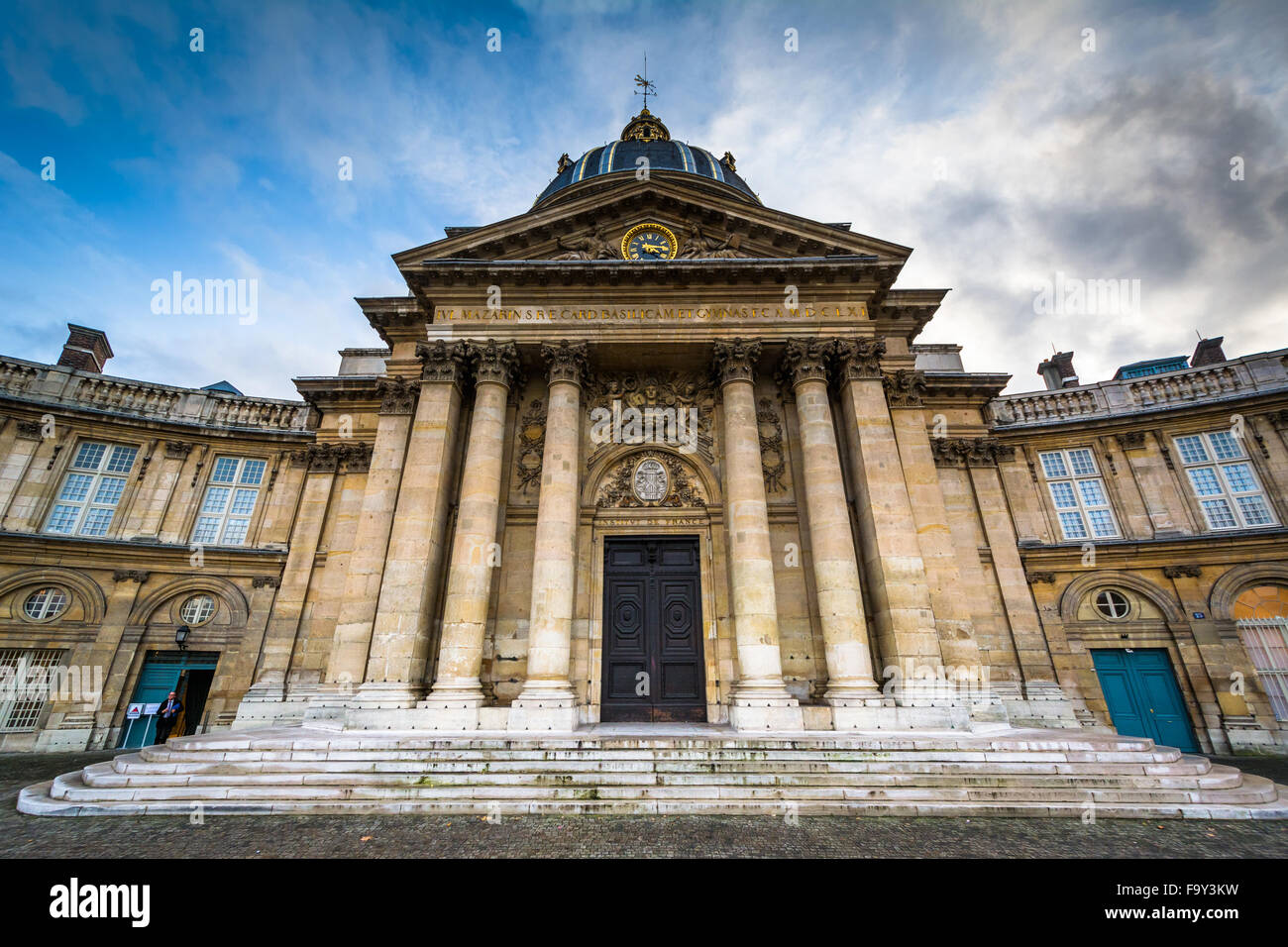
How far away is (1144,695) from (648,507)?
1517 cm

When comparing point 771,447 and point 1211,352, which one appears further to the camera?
point 1211,352

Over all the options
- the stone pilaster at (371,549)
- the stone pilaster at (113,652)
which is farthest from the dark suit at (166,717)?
the stone pilaster at (371,549)

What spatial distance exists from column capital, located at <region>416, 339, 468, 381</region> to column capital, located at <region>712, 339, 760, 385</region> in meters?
6.17

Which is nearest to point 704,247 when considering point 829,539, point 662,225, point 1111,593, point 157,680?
point 662,225

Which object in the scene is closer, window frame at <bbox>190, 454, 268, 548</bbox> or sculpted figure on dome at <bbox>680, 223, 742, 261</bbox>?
sculpted figure on dome at <bbox>680, 223, 742, 261</bbox>

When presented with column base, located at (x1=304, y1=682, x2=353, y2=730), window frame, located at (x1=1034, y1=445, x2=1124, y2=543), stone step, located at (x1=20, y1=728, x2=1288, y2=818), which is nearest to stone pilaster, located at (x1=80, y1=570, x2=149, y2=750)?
column base, located at (x1=304, y1=682, x2=353, y2=730)

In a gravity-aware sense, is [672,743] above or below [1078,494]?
below

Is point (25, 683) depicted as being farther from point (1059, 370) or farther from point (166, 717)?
point (1059, 370)

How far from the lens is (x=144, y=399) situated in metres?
17.8

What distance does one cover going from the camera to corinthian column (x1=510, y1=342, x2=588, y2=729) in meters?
9.48

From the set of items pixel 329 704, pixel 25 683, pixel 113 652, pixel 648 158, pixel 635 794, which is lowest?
pixel 635 794

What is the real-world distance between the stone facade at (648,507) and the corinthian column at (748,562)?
0.06 m
